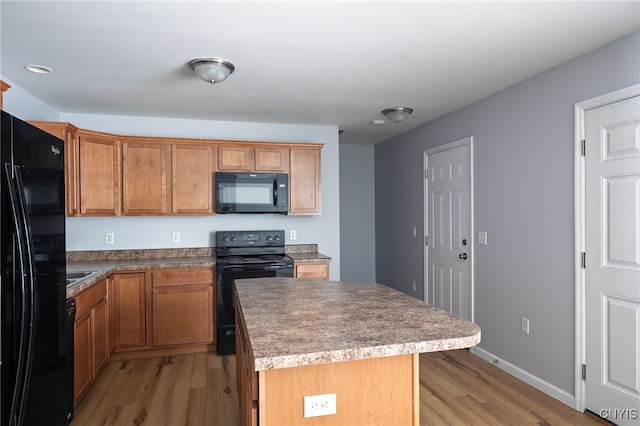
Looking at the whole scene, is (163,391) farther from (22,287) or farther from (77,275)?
(22,287)

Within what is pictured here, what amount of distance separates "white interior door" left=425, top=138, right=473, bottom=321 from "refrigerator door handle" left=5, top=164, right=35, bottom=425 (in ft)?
10.8

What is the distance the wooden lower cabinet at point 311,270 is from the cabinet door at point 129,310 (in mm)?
1374

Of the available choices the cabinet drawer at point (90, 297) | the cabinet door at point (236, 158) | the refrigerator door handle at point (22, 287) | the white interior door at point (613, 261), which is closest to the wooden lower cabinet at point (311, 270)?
the cabinet door at point (236, 158)

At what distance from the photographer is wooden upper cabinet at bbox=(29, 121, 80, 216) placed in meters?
3.12

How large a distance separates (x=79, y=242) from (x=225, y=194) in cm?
148

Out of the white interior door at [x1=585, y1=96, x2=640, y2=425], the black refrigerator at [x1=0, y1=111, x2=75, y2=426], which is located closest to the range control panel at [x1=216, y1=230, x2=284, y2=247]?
the black refrigerator at [x1=0, y1=111, x2=75, y2=426]

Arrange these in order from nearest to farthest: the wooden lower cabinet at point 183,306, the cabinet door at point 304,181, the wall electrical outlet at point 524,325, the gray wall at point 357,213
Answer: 1. the wall electrical outlet at point 524,325
2. the wooden lower cabinet at point 183,306
3. the cabinet door at point 304,181
4. the gray wall at point 357,213

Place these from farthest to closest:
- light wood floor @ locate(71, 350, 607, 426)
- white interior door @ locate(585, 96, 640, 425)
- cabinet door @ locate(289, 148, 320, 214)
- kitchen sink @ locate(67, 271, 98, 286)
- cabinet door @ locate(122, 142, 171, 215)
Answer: cabinet door @ locate(289, 148, 320, 214)
cabinet door @ locate(122, 142, 171, 215)
kitchen sink @ locate(67, 271, 98, 286)
light wood floor @ locate(71, 350, 607, 426)
white interior door @ locate(585, 96, 640, 425)

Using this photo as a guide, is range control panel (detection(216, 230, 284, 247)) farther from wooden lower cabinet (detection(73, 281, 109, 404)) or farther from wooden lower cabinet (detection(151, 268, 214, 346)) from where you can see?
wooden lower cabinet (detection(73, 281, 109, 404))

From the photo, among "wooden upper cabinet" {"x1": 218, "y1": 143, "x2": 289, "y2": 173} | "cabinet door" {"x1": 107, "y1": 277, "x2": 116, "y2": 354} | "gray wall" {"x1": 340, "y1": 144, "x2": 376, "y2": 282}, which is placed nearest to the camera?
"cabinet door" {"x1": 107, "y1": 277, "x2": 116, "y2": 354}

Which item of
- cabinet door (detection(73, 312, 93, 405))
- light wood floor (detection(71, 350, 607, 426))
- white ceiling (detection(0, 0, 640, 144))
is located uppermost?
white ceiling (detection(0, 0, 640, 144))

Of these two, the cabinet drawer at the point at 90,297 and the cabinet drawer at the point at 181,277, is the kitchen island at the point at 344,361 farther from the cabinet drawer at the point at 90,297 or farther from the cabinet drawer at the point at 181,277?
the cabinet drawer at the point at 181,277

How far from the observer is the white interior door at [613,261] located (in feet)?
7.37

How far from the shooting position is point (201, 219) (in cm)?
412
